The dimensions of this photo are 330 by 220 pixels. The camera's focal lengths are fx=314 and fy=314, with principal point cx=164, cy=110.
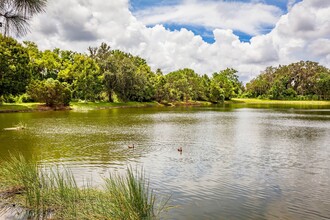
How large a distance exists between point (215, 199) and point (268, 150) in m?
12.9

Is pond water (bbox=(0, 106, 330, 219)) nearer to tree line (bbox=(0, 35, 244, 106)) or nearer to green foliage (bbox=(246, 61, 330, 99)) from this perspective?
tree line (bbox=(0, 35, 244, 106))

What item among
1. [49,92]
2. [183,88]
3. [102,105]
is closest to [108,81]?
[102,105]

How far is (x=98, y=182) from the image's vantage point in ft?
47.9

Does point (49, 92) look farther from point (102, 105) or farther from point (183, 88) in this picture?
point (183, 88)

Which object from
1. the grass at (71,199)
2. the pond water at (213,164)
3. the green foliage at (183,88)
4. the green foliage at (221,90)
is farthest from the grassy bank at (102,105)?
the grass at (71,199)

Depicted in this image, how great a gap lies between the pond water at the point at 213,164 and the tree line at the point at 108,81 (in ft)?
45.1

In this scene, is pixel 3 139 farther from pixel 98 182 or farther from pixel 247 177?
pixel 247 177

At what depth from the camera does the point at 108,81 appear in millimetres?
93625

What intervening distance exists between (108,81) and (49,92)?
26.0 m

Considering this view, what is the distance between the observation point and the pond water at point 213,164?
11.8 meters

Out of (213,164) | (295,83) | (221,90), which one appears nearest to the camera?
(213,164)

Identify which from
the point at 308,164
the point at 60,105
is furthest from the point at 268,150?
the point at 60,105

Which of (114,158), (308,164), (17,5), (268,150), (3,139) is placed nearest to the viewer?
(17,5)

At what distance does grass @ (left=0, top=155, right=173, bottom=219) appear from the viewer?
8258mm
